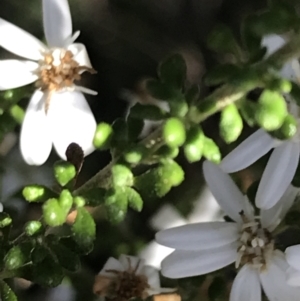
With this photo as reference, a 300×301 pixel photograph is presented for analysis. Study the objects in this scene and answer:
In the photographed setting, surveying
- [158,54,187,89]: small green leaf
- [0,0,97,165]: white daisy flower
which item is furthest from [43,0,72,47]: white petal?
[158,54,187,89]: small green leaf

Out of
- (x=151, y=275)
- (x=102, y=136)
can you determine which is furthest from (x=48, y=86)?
(x=151, y=275)

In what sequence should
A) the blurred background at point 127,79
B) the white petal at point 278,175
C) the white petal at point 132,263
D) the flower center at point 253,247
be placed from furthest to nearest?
1. the blurred background at point 127,79
2. the white petal at point 132,263
3. the flower center at point 253,247
4. the white petal at point 278,175

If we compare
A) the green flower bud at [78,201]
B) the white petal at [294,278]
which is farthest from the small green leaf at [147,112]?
the white petal at [294,278]

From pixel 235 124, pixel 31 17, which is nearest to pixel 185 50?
pixel 31 17

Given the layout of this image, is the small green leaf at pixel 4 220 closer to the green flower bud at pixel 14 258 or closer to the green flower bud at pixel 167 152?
the green flower bud at pixel 14 258

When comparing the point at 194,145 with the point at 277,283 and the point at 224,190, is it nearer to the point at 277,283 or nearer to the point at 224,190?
the point at 224,190

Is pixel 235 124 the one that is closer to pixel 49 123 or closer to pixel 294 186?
pixel 294 186
